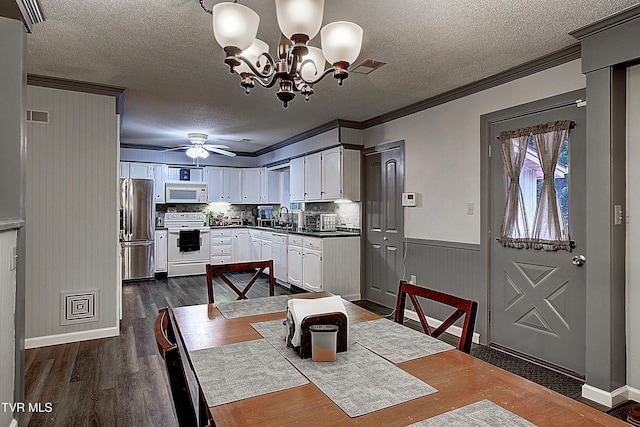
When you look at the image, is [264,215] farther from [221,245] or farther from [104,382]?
[104,382]

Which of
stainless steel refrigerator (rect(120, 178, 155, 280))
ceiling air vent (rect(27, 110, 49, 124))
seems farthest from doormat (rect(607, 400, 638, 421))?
stainless steel refrigerator (rect(120, 178, 155, 280))

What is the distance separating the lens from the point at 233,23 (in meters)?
1.70

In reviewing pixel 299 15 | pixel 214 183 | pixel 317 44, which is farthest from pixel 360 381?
pixel 214 183

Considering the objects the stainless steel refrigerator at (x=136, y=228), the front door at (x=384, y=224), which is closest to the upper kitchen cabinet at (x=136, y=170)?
the stainless steel refrigerator at (x=136, y=228)

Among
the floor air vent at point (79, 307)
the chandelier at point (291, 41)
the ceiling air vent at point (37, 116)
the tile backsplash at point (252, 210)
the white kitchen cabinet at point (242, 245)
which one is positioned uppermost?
the ceiling air vent at point (37, 116)

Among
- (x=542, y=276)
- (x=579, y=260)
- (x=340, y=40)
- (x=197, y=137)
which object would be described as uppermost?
(x=197, y=137)

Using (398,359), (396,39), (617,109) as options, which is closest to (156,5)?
(396,39)

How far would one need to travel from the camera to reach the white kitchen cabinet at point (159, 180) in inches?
293

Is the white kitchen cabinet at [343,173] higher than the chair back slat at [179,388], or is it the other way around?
the white kitchen cabinet at [343,173]

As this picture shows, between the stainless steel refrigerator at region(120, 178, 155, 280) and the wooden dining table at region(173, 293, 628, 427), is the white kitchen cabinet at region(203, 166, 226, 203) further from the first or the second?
the wooden dining table at region(173, 293, 628, 427)

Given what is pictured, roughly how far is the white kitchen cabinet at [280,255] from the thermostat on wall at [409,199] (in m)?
2.32

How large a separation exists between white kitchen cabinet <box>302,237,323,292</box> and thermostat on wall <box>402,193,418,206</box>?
4.30 ft

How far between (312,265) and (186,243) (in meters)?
3.08

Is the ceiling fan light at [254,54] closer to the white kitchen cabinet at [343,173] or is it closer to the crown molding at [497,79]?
the crown molding at [497,79]
